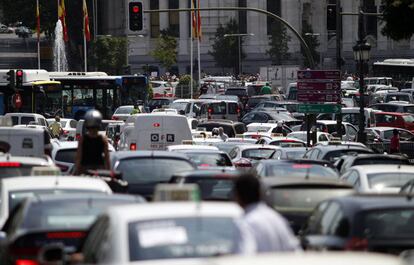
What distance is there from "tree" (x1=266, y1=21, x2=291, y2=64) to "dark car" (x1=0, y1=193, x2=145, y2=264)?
354 feet

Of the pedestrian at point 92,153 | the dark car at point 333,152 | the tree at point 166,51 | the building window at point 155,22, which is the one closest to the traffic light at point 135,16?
the dark car at point 333,152

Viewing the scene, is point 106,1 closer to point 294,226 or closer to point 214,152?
point 214,152

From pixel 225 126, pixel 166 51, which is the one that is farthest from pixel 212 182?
pixel 166 51

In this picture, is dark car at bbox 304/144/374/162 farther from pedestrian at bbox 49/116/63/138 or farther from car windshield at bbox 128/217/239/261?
pedestrian at bbox 49/116/63/138

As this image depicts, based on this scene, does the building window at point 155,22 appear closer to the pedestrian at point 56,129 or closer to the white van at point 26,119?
the pedestrian at point 56,129

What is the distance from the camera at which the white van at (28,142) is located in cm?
2783

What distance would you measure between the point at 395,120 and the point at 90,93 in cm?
1413

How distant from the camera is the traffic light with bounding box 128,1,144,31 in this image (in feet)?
172

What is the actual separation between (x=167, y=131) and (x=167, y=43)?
83696 millimetres

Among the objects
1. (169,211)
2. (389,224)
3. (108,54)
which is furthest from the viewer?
(108,54)

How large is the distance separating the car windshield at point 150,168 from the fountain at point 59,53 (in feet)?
257

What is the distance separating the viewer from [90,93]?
6600 centimetres

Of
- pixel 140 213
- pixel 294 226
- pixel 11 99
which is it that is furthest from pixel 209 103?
pixel 140 213

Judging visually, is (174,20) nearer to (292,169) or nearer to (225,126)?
(225,126)
